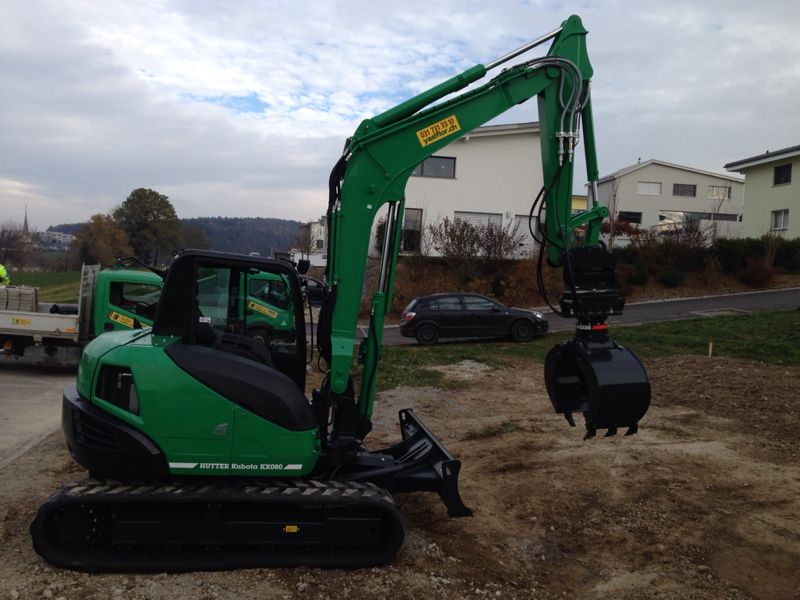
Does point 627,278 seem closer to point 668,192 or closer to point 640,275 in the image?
point 640,275

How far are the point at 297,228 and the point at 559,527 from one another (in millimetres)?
41637

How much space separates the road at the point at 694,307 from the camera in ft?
76.9

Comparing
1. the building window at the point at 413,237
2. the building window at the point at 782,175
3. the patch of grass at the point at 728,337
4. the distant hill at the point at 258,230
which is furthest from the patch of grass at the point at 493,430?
the building window at the point at 782,175

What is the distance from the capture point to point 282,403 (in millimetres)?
4734

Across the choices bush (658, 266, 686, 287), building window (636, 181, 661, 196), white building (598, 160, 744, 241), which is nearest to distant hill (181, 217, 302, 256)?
bush (658, 266, 686, 287)

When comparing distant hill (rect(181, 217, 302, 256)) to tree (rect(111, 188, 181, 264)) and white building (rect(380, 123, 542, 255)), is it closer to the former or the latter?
tree (rect(111, 188, 181, 264))

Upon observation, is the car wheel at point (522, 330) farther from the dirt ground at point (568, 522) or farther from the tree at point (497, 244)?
the tree at point (497, 244)

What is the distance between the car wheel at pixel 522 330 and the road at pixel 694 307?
319 centimetres

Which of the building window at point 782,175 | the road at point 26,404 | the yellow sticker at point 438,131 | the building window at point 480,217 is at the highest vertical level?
the building window at point 782,175

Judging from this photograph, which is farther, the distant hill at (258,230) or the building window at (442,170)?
the distant hill at (258,230)

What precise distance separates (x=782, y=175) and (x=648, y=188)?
1293 cm

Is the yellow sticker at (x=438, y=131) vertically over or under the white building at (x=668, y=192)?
under

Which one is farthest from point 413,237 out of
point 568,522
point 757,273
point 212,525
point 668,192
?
point 212,525

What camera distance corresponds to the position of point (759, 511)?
19.8 feet
